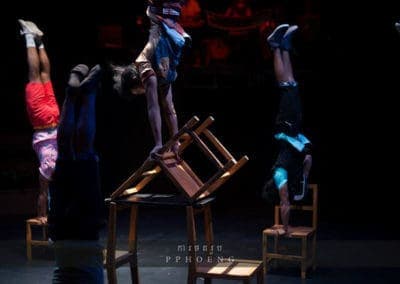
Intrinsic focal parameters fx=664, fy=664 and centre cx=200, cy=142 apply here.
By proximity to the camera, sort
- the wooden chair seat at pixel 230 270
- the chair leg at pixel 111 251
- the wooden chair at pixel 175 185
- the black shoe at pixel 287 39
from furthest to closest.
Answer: the black shoe at pixel 287 39
the chair leg at pixel 111 251
the wooden chair at pixel 175 185
the wooden chair seat at pixel 230 270

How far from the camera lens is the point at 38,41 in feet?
20.2

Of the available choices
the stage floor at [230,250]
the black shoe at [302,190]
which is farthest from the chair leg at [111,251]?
the black shoe at [302,190]

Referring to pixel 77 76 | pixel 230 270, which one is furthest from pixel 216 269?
pixel 77 76

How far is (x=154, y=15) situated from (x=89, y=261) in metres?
1.89

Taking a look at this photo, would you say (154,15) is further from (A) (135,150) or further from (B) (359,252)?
(A) (135,150)

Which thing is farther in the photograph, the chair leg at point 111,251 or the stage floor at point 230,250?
the stage floor at point 230,250

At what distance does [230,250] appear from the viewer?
6.63 meters

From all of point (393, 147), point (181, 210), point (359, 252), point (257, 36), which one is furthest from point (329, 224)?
point (257, 36)

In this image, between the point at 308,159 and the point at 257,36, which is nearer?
the point at 308,159

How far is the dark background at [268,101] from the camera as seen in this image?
9.30m

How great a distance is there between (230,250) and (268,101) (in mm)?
3933

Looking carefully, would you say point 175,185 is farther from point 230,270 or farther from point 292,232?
point 292,232

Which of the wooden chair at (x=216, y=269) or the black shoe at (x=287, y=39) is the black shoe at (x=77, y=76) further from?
the black shoe at (x=287, y=39)

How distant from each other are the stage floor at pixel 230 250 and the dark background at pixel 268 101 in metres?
1.37
